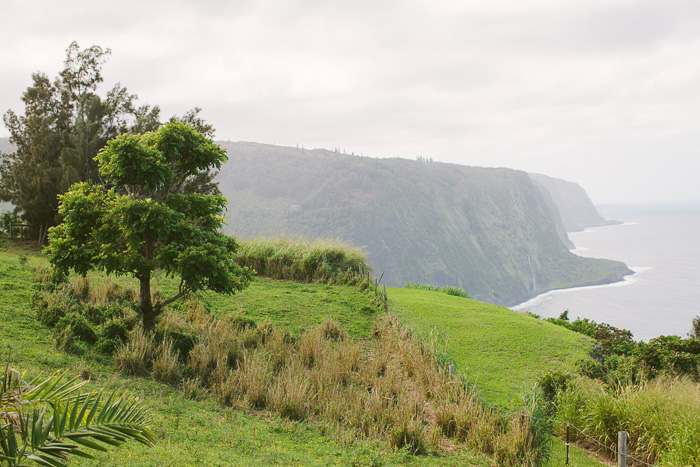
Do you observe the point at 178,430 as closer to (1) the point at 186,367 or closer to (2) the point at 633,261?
→ (1) the point at 186,367

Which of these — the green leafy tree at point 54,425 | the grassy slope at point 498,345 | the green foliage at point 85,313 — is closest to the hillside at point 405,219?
the grassy slope at point 498,345

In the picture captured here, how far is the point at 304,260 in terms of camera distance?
1697cm

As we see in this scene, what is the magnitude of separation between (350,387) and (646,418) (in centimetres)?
411

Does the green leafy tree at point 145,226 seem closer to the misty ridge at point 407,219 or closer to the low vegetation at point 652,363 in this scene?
the low vegetation at point 652,363

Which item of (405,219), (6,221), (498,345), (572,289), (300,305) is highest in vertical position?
(405,219)

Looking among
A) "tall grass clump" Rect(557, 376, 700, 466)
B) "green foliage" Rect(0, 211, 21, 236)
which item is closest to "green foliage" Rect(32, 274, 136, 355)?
"tall grass clump" Rect(557, 376, 700, 466)

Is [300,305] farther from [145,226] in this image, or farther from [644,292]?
[644,292]

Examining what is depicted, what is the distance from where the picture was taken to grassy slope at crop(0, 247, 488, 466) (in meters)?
4.94

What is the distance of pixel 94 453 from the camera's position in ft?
14.7

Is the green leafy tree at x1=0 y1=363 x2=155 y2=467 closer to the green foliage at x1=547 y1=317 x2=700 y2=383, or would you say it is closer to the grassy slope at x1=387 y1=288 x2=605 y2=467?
the grassy slope at x1=387 y1=288 x2=605 y2=467

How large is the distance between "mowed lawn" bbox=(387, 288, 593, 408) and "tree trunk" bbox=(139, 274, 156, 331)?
561 cm

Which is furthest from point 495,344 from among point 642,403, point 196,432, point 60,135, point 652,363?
point 60,135

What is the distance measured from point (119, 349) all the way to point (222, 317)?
10.0 ft

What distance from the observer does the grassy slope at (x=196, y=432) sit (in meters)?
4.94
